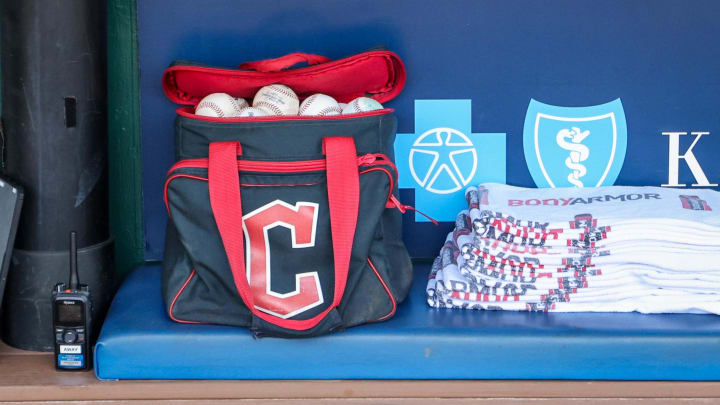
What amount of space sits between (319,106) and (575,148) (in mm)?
590

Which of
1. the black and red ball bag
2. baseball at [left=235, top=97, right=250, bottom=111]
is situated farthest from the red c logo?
baseball at [left=235, top=97, right=250, bottom=111]

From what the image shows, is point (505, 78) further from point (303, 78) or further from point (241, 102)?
point (241, 102)

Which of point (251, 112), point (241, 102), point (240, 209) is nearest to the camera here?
point (240, 209)

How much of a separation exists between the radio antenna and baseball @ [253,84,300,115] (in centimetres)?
43

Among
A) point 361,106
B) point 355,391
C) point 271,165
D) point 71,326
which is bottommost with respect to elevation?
point 355,391

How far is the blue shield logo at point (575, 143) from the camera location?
1.70 m

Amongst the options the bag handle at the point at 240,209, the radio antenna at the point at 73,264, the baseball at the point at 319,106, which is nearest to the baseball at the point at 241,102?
the baseball at the point at 319,106

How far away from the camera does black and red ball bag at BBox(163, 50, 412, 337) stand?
1284 millimetres

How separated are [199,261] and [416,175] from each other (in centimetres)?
58

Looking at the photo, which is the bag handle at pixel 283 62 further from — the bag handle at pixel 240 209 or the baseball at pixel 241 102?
the bag handle at pixel 240 209

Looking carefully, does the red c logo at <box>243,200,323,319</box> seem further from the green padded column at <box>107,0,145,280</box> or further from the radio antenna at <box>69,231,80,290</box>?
the green padded column at <box>107,0,145,280</box>

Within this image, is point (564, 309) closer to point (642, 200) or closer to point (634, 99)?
point (642, 200)

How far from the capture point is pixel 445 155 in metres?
1.71

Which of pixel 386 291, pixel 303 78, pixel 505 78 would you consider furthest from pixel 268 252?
pixel 505 78
